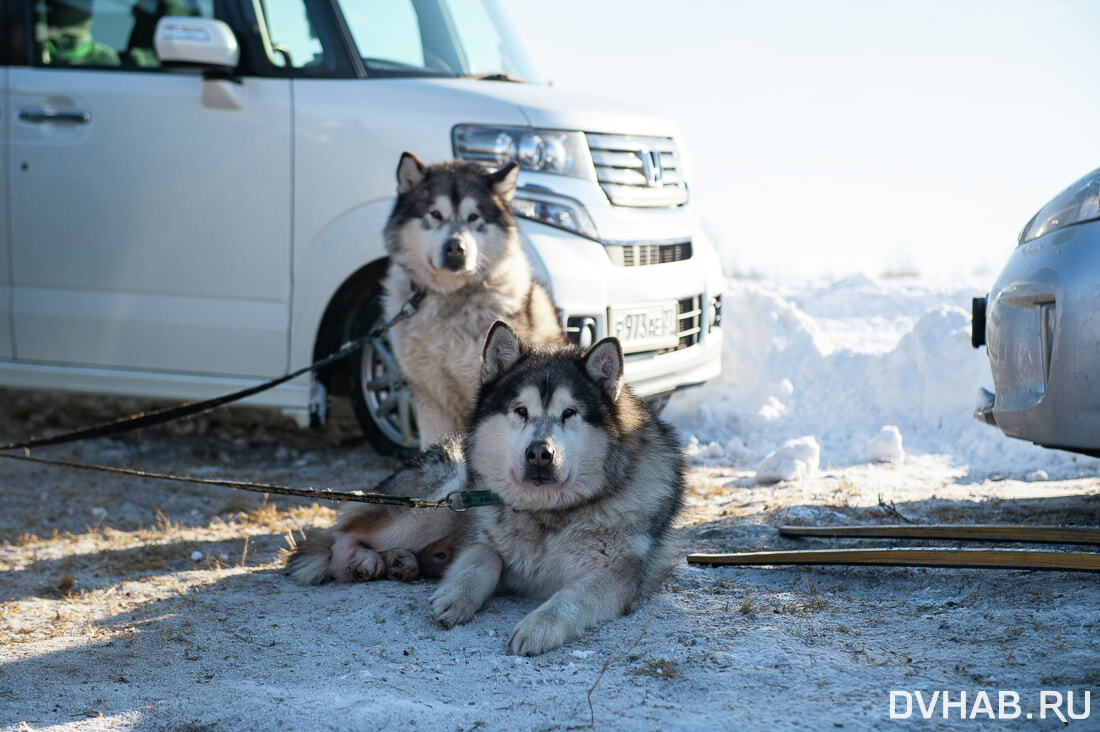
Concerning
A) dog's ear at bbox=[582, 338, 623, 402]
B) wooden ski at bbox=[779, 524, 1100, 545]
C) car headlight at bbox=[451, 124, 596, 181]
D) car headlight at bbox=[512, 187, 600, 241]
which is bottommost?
wooden ski at bbox=[779, 524, 1100, 545]

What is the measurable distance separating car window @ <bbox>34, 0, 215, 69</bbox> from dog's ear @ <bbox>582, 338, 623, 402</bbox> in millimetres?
4030

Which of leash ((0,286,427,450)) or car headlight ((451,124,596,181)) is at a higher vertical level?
car headlight ((451,124,596,181))

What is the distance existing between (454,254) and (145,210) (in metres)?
2.32

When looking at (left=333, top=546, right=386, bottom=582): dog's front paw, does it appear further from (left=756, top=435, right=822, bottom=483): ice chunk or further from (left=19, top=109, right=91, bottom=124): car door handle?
(left=19, top=109, right=91, bottom=124): car door handle

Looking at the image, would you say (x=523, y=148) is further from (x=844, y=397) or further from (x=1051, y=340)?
(x=844, y=397)

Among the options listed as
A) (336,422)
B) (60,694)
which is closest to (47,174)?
(336,422)

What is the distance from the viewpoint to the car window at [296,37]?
20.1 feet

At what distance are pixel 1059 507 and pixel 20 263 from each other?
237 inches

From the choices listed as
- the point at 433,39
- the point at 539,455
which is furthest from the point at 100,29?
the point at 539,455

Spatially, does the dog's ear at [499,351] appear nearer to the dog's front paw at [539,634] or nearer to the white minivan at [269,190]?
the dog's front paw at [539,634]

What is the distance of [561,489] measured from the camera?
3760 millimetres

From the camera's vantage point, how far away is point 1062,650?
3068 mm

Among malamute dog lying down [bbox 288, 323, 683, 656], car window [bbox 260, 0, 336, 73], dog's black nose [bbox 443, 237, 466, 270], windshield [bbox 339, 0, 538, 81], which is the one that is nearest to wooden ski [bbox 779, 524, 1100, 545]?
malamute dog lying down [bbox 288, 323, 683, 656]

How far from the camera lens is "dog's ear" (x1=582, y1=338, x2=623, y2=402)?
3867 mm
